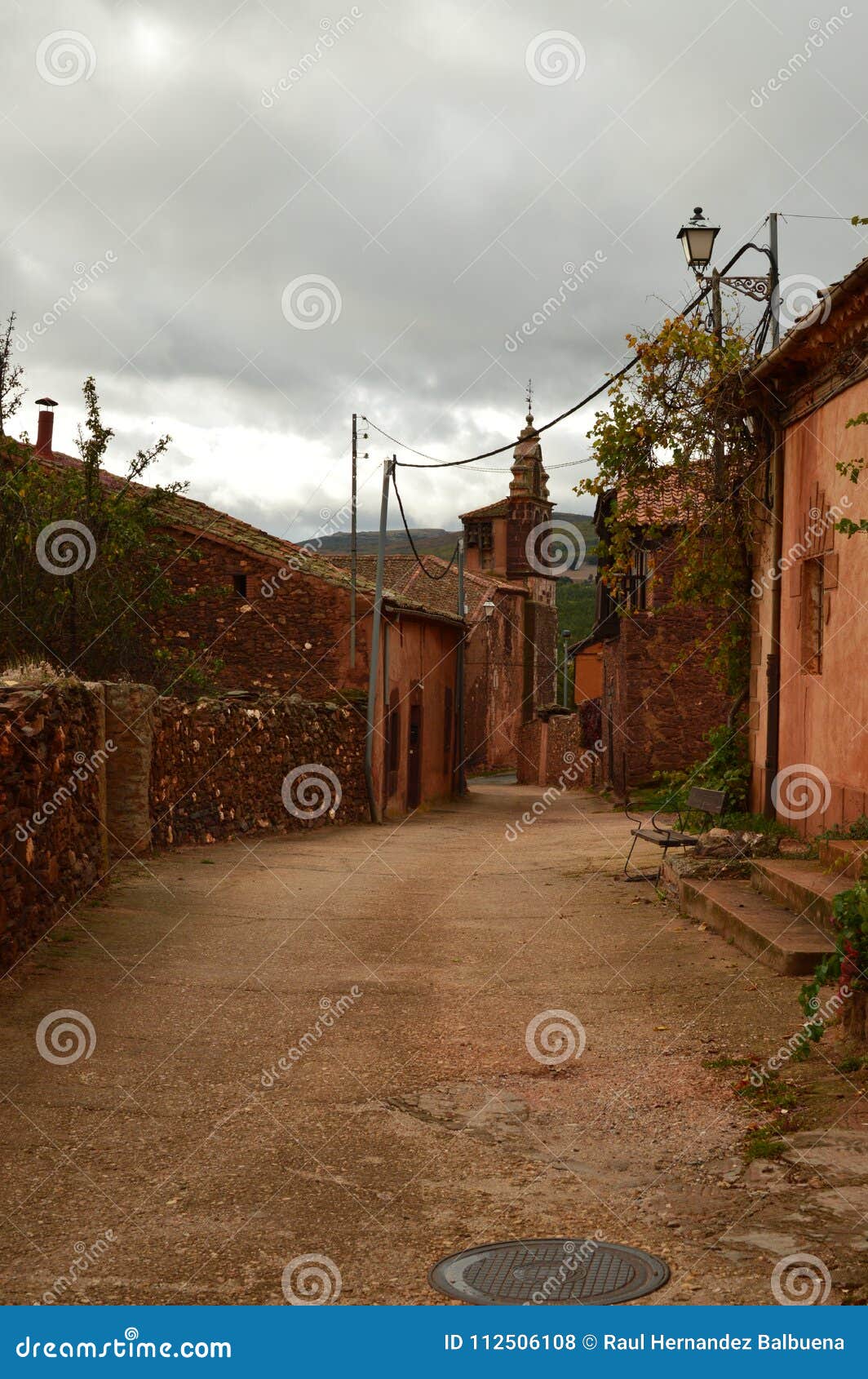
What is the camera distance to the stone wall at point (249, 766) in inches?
521

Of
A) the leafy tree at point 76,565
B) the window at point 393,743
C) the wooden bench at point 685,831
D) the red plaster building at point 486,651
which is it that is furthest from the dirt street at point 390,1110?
the red plaster building at point 486,651

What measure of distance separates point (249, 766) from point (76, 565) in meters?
3.45

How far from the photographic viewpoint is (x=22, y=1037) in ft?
19.2

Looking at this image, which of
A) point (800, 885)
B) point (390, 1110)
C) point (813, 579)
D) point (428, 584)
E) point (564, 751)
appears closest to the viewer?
point (390, 1110)

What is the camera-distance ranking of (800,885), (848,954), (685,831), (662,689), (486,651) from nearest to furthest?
(848,954) → (800,885) → (685,831) → (662,689) → (486,651)

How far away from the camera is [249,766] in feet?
52.1

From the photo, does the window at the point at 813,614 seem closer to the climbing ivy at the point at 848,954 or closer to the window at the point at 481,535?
the climbing ivy at the point at 848,954

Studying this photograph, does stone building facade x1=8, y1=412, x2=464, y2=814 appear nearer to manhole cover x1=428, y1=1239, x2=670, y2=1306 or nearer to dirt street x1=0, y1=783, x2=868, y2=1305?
dirt street x1=0, y1=783, x2=868, y2=1305

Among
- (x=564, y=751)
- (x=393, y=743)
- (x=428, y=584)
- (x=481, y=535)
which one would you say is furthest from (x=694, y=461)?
(x=481, y=535)

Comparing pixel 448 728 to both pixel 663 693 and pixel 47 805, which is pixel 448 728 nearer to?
pixel 663 693

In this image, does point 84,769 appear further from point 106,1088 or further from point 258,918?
point 106,1088

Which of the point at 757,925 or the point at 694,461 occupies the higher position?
the point at 694,461

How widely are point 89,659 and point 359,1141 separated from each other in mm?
10995

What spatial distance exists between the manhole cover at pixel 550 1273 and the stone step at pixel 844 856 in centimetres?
428
